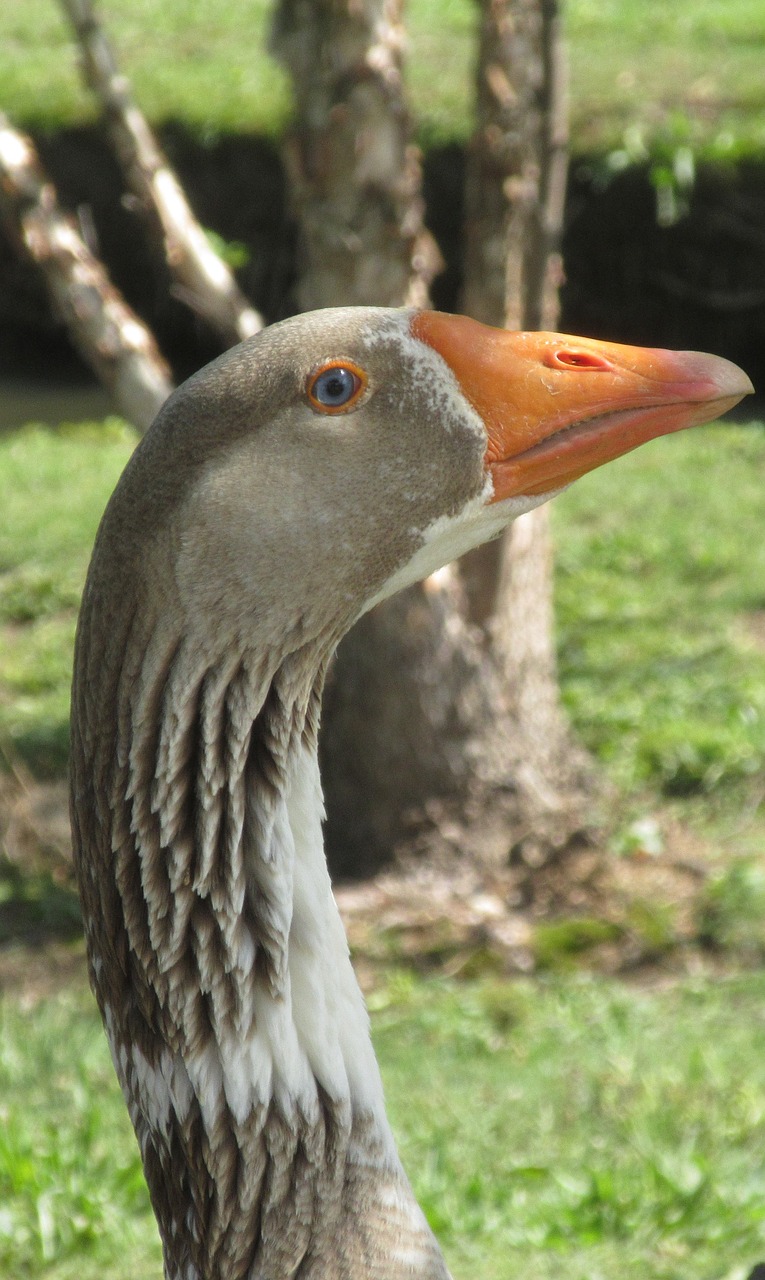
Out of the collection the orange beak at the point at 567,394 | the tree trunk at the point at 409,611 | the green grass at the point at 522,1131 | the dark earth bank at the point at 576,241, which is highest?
the dark earth bank at the point at 576,241

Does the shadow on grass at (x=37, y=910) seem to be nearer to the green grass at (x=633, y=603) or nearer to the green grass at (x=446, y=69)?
the green grass at (x=633, y=603)

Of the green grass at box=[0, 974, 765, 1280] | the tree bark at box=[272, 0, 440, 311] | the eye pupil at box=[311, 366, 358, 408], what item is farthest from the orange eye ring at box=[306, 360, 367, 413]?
the tree bark at box=[272, 0, 440, 311]

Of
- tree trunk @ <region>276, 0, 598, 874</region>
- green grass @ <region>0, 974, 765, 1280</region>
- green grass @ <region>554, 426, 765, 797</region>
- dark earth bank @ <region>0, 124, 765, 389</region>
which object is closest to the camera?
green grass @ <region>0, 974, 765, 1280</region>

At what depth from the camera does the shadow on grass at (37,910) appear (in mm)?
5195

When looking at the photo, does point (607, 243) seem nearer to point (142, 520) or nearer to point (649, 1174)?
point (649, 1174)

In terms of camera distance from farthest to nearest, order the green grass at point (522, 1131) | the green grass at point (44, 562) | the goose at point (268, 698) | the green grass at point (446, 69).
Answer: the green grass at point (446, 69)
the green grass at point (44, 562)
the green grass at point (522, 1131)
the goose at point (268, 698)

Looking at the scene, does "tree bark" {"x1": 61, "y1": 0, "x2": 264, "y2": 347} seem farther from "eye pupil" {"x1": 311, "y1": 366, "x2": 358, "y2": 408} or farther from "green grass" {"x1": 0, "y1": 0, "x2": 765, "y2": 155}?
"green grass" {"x1": 0, "y1": 0, "x2": 765, "y2": 155}

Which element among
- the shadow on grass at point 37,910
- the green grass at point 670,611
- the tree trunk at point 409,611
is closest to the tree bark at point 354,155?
the tree trunk at point 409,611

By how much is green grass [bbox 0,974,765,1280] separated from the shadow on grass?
41 cm

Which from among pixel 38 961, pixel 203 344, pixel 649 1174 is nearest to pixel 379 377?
pixel 649 1174

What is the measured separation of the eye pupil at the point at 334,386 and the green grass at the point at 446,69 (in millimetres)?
9344

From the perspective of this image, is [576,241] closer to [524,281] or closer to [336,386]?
[524,281]

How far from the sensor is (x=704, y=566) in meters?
7.91

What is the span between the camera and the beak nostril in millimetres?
2104
